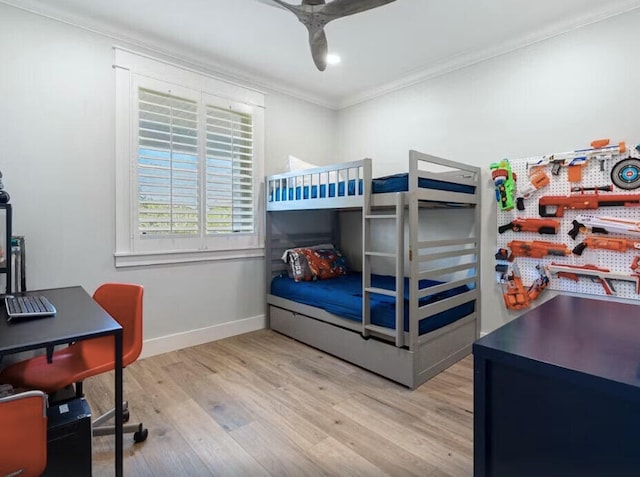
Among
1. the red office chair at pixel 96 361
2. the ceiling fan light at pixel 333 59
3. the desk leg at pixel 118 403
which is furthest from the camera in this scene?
the ceiling fan light at pixel 333 59

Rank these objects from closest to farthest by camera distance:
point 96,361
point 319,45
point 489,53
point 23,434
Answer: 1. point 23,434
2. point 96,361
3. point 319,45
4. point 489,53

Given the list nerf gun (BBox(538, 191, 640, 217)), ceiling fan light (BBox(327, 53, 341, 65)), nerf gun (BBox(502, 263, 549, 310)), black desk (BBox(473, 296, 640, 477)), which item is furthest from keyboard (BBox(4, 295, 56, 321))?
nerf gun (BBox(538, 191, 640, 217))

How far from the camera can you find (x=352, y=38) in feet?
9.19

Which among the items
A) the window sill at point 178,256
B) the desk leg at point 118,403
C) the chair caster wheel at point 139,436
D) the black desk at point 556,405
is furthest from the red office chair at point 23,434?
the window sill at point 178,256

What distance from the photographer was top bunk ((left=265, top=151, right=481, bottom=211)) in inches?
97.1

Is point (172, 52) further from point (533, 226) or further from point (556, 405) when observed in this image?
point (556, 405)

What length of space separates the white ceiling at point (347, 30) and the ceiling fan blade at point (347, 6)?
730 millimetres

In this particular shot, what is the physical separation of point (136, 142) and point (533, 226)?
3.20 meters

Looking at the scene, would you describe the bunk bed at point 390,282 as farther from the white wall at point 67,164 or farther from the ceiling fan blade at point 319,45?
the white wall at point 67,164

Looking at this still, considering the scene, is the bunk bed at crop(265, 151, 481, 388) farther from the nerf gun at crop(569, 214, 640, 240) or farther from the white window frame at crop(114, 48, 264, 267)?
the nerf gun at crop(569, 214, 640, 240)

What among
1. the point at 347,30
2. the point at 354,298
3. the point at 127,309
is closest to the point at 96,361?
the point at 127,309

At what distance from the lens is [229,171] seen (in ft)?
11.0

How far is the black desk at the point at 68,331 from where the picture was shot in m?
1.20

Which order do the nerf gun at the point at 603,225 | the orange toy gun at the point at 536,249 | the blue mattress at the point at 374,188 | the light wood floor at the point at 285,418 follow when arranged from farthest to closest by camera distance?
1. the orange toy gun at the point at 536,249
2. the blue mattress at the point at 374,188
3. the nerf gun at the point at 603,225
4. the light wood floor at the point at 285,418
